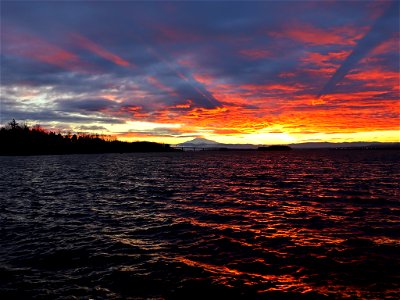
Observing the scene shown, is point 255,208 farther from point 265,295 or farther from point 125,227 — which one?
point 265,295

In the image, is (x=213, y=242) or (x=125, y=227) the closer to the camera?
(x=213, y=242)

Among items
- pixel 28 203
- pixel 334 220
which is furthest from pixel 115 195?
pixel 334 220

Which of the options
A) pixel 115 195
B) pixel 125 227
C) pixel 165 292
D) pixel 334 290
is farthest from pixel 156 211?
pixel 334 290

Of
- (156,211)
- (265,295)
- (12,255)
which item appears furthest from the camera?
(156,211)

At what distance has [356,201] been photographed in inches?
1419

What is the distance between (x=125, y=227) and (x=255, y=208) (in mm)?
13718

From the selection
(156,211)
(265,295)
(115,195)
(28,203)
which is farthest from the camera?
(115,195)

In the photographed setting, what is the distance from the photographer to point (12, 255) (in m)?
17.5

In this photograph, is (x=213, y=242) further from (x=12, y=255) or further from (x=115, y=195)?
(x=115, y=195)

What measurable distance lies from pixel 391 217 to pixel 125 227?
71.4 ft

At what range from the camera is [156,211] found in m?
30.2

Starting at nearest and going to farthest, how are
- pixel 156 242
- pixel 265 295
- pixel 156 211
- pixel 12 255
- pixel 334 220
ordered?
pixel 265 295 < pixel 12 255 < pixel 156 242 < pixel 334 220 < pixel 156 211

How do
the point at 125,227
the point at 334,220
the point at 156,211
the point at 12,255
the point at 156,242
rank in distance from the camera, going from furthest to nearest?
1. the point at 156,211
2. the point at 334,220
3. the point at 125,227
4. the point at 156,242
5. the point at 12,255

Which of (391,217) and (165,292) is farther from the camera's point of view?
(391,217)
